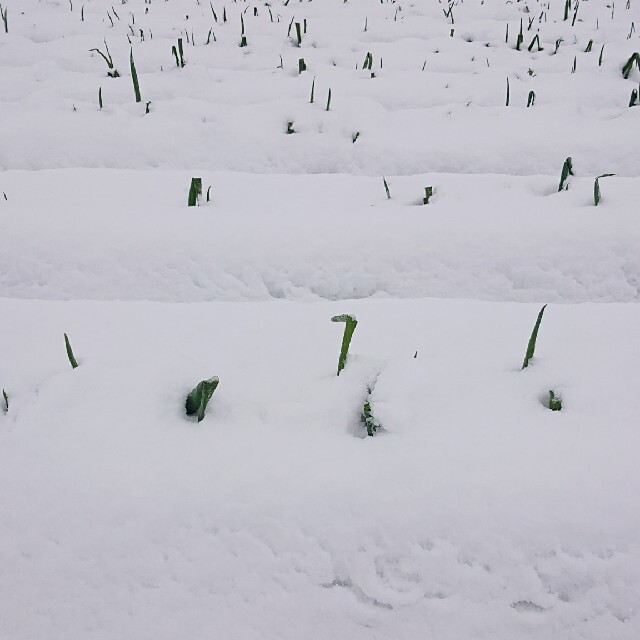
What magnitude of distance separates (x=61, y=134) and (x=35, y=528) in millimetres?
1795

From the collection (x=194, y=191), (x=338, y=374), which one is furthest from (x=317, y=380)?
(x=194, y=191)

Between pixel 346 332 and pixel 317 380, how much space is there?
11 cm

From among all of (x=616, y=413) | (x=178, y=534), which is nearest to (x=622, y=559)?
(x=616, y=413)

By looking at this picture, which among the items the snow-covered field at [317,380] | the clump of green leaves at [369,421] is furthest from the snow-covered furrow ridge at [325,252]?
the clump of green leaves at [369,421]

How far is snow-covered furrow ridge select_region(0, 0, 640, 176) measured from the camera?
1950 millimetres

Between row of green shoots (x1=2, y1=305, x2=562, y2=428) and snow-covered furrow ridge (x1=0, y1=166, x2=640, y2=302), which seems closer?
row of green shoots (x1=2, y1=305, x2=562, y2=428)

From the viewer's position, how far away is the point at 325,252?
141 cm

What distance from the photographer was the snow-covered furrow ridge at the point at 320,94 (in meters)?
1.95

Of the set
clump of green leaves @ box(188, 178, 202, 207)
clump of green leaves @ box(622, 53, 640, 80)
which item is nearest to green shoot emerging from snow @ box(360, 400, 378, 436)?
clump of green leaves @ box(188, 178, 202, 207)

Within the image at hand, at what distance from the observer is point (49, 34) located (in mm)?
3074

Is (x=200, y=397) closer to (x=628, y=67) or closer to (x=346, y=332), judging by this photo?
(x=346, y=332)

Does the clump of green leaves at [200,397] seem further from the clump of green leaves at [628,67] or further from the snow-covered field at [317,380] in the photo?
the clump of green leaves at [628,67]

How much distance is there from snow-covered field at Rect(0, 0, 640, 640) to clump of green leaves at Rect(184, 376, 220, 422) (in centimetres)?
2

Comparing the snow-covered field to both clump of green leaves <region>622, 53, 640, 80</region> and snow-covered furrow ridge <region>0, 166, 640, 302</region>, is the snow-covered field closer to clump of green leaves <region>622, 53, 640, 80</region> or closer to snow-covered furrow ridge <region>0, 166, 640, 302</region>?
snow-covered furrow ridge <region>0, 166, 640, 302</region>
